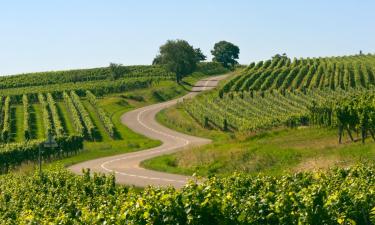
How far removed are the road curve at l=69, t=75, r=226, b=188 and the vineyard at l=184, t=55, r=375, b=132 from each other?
6487 millimetres

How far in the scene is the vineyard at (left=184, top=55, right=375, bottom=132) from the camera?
7880cm

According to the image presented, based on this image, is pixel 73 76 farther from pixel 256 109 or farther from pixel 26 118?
pixel 256 109

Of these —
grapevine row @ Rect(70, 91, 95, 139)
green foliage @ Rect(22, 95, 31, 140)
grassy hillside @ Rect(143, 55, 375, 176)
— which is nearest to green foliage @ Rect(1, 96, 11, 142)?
green foliage @ Rect(22, 95, 31, 140)

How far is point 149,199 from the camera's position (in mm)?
17391

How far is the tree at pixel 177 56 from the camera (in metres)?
143

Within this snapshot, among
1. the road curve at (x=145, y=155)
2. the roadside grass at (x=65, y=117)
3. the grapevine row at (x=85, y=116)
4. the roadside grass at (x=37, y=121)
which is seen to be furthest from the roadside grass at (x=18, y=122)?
the road curve at (x=145, y=155)

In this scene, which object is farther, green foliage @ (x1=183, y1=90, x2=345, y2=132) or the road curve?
green foliage @ (x1=183, y1=90, x2=345, y2=132)

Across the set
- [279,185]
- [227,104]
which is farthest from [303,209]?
[227,104]

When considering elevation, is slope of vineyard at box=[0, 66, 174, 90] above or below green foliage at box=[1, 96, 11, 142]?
above

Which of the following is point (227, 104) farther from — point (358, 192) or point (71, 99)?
point (358, 192)

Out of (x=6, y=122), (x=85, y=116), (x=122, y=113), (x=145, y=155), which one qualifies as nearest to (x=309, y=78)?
(x=122, y=113)

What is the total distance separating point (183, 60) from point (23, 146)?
263 ft

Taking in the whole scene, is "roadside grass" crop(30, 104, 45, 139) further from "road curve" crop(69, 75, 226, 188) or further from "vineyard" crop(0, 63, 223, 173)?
"road curve" crop(69, 75, 226, 188)

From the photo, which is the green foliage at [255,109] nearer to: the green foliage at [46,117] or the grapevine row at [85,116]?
the grapevine row at [85,116]
